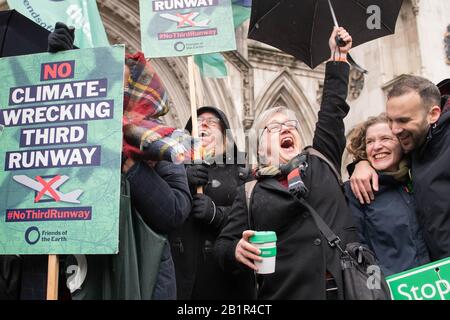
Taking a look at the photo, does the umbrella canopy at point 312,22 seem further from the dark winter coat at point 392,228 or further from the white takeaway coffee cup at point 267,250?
the white takeaway coffee cup at point 267,250

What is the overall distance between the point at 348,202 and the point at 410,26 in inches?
329

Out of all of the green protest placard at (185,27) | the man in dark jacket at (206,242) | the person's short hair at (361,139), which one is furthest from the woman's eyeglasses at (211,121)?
the person's short hair at (361,139)

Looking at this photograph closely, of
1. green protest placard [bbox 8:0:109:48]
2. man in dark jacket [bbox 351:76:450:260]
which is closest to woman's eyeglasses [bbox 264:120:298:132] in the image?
man in dark jacket [bbox 351:76:450:260]

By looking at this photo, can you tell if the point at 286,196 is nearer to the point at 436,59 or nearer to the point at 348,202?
the point at 348,202

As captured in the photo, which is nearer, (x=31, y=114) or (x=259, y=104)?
(x=31, y=114)

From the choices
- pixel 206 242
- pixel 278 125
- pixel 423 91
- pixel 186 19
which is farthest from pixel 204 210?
pixel 186 19

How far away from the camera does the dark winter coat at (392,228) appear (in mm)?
1618

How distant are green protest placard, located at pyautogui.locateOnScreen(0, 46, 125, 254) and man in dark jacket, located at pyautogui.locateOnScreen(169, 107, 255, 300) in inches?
27.5

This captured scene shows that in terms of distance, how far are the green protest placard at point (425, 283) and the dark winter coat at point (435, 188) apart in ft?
0.41

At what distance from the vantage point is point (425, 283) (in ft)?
4.76

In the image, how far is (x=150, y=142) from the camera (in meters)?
1.44

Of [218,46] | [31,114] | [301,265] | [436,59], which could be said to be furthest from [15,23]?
[436,59]

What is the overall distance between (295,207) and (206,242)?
669mm

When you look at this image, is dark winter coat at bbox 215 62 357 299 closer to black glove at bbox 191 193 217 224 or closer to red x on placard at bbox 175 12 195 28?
black glove at bbox 191 193 217 224
